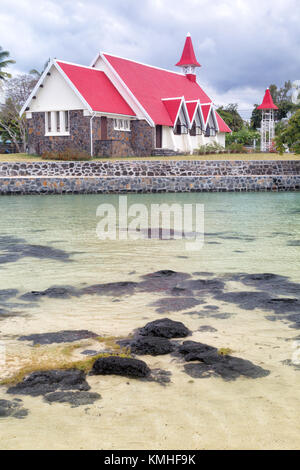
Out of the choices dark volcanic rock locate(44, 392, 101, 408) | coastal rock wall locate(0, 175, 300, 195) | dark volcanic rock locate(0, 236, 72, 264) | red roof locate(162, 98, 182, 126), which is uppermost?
red roof locate(162, 98, 182, 126)

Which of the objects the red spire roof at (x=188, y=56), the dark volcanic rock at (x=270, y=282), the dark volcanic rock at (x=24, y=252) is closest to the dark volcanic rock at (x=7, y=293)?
the dark volcanic rock at (x=24, y=252)

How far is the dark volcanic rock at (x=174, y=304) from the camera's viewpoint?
5.40m

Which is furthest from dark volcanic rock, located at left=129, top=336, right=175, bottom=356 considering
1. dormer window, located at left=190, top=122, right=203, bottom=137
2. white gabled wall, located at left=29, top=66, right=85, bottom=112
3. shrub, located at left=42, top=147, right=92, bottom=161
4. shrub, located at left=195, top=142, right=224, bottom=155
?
dormer window, located at left=190, top=122, right=203, bottom=137

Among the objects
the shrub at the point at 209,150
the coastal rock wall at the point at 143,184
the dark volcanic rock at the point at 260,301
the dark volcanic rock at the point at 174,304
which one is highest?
the shrub at the point at 209,150

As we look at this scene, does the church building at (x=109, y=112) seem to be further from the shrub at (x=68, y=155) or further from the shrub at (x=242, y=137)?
the shrub at (x=242, y=137)

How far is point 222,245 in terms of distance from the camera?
960 centimetres

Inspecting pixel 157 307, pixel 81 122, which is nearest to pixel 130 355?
pixel 157 307

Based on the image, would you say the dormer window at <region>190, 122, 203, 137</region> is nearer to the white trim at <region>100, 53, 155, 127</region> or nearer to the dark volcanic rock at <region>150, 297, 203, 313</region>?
the white trim at <region>100, 53, 155, 127</region>

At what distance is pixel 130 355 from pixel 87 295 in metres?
2.04

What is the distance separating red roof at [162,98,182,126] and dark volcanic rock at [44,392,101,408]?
112ft

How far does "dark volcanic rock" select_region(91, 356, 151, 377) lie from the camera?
3.67m

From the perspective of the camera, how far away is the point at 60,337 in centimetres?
449

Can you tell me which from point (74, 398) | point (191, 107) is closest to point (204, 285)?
point (74, 398)

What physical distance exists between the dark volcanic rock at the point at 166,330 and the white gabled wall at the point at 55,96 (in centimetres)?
2937
